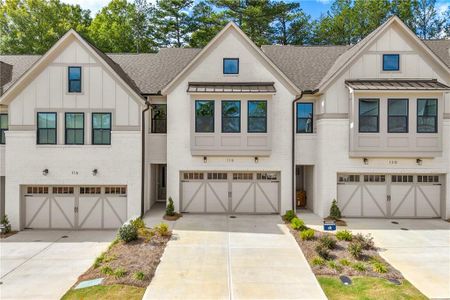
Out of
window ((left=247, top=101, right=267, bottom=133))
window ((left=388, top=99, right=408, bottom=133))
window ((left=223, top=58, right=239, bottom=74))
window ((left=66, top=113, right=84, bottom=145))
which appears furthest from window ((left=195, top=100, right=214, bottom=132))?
window ((left=388, top=99, right=408, bottom=133))

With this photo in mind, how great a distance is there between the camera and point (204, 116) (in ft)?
52.4

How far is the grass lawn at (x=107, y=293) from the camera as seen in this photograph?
8320 millimetres

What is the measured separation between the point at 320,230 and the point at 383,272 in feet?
14.6

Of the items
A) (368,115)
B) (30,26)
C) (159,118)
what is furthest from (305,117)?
(30,26)

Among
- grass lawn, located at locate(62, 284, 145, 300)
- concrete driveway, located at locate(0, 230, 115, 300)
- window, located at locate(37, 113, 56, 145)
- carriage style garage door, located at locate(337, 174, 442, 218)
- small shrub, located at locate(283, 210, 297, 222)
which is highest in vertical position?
window, located at locate(37, 113, 56, 145)

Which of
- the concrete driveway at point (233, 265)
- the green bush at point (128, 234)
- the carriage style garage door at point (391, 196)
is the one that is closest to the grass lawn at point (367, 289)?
the concrete driveway at point (233, 265)

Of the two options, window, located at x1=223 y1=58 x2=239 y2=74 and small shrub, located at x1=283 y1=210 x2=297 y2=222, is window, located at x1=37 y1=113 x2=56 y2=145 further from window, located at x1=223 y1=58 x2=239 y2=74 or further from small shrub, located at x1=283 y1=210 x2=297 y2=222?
small shrub, located at x1=283 y1=210 x2=297 y2=222

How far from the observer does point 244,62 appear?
16531 millimetres

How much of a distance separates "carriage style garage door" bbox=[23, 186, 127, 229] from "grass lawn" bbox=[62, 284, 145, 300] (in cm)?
726

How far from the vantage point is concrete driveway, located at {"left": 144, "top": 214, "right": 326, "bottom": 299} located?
8.62 metres

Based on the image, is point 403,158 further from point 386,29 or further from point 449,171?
point 386,29

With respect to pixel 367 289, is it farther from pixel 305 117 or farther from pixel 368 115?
pixel 305 117

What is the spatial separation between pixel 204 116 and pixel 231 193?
176 inches

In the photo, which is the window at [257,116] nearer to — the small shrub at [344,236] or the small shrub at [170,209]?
the small shrub at [170,209]
